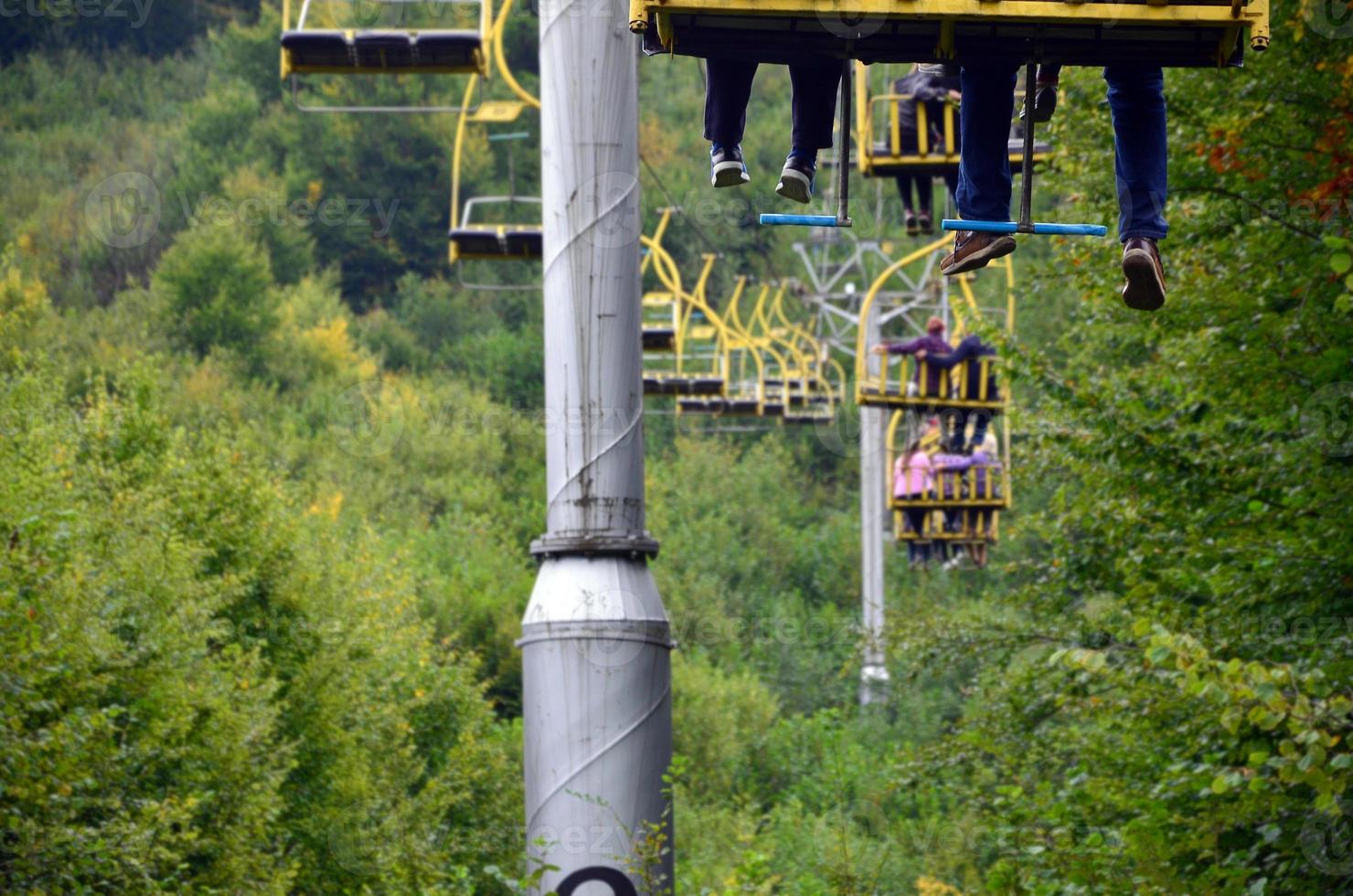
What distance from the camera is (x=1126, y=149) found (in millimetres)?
5289

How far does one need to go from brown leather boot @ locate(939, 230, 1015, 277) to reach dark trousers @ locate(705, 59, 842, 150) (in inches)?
18.3

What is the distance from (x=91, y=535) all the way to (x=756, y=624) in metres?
24.2

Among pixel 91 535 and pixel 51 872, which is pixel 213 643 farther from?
pixel 51 872

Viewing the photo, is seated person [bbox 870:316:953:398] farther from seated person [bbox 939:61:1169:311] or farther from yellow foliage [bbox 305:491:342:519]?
seated person [bbox 939:61:1169:311]

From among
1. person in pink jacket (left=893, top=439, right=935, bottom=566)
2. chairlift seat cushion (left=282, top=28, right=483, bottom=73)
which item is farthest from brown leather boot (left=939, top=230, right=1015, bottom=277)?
person in pink jacket (left=893, top=439, right=935, bottom=566)

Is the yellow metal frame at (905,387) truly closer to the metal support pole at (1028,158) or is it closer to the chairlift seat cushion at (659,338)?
the chairlift seat cushion at (659,338)

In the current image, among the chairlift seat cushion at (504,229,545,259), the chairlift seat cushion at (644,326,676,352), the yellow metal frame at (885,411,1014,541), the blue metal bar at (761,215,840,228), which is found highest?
the blue metal bar at (761,215,840,228)

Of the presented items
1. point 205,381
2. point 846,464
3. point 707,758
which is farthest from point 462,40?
point 846,464

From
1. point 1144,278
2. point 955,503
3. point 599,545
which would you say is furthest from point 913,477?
point 1144,278

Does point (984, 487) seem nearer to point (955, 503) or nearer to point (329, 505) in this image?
point (955, 503)

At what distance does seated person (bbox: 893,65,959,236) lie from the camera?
14.5 metres

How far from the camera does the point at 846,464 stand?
51219 millimetres

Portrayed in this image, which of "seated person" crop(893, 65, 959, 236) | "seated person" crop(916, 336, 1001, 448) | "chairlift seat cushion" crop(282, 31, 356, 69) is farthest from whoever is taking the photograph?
"seated person" crop(916, 336, 1001, 448)

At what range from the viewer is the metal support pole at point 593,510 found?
7.88 m
